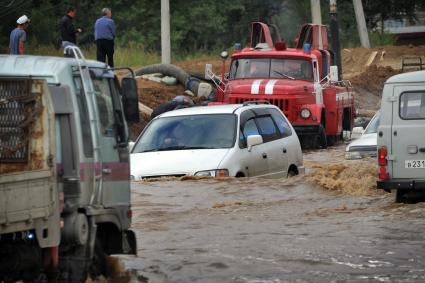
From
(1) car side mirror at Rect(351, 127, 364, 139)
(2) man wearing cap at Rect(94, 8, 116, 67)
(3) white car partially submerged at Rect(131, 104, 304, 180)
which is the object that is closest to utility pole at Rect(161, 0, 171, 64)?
(2) man wearing cap at Rect(94, 8, 116, 67)

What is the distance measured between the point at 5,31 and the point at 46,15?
5.43 m

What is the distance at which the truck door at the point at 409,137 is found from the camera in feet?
54.7

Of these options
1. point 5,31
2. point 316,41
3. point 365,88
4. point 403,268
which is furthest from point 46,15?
point 403,268

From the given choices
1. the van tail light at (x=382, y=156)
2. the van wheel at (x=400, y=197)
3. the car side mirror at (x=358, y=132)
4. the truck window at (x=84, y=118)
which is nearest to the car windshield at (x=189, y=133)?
the van wheel at (x=400, y=197)

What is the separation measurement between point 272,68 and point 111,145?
61.3 feet

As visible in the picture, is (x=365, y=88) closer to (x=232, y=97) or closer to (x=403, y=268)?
(x=232, y=97)

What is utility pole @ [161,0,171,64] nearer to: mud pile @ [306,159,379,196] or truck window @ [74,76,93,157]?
mud pile @ [306,159,379,196]

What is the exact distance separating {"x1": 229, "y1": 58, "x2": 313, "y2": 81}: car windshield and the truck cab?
18157 millimetres

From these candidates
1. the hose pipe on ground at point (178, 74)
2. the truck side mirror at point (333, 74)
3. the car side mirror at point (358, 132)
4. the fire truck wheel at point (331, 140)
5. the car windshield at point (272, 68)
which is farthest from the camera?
the hose pipe on ground at point (178, 74)

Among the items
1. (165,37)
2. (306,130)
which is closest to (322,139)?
(306,130)

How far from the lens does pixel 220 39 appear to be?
64.4 m

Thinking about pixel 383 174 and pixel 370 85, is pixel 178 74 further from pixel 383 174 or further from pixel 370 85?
pixel 383 174

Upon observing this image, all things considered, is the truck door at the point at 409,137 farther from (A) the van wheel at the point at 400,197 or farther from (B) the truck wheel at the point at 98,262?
(B) the truck wheel at the point at 98,262

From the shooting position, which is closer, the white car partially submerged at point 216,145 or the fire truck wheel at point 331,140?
the white car partially submerged at point 216,145
